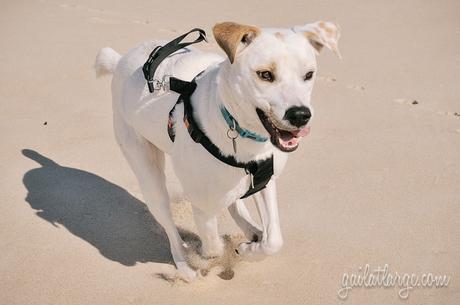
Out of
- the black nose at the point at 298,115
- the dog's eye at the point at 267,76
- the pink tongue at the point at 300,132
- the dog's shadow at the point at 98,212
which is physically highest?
the dog's eye at the point at 267,76

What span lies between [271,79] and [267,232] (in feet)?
4.36

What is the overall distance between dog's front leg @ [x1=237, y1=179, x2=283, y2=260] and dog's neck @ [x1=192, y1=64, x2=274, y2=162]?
1.92ft

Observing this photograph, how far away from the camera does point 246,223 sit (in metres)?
4.41

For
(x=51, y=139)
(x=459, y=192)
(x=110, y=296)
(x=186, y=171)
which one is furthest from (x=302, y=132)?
(x=51, y=139)

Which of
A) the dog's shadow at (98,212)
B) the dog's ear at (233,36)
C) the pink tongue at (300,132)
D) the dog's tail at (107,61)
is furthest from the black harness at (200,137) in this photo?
the dog's shadow at (98,212)

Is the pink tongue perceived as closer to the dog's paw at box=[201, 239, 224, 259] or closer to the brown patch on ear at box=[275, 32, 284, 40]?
the brown patch on ear at box=[275, 32, 284, 40]

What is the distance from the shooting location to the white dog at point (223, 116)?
3188 mm

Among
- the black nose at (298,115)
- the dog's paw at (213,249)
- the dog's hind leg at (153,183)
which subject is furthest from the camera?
the dog's hind leg at (153,183)

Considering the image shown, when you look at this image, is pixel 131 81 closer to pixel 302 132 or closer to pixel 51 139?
pixel 302 132

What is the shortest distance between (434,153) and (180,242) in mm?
3057

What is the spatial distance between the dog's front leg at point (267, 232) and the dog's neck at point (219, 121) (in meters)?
0.59

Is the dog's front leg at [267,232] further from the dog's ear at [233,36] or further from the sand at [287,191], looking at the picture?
the dog's ear at [233,36]

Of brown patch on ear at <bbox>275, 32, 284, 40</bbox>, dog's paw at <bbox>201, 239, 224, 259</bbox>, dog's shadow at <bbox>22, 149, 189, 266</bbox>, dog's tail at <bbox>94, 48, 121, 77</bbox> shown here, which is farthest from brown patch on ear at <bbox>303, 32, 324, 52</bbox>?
dog's shadow at <bbox>22, 149, 189, 266</bbox>

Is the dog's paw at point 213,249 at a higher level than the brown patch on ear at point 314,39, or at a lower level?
lower
